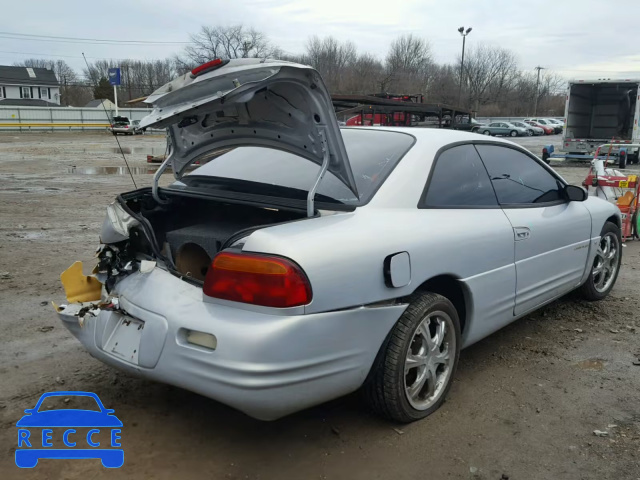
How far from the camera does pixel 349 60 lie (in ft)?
243

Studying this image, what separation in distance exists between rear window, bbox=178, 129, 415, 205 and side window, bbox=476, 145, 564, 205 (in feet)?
2.42

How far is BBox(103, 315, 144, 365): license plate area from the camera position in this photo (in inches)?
105

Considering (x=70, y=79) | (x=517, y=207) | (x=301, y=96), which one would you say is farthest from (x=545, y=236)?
(x=70, y=79)

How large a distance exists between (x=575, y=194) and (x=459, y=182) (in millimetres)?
1353

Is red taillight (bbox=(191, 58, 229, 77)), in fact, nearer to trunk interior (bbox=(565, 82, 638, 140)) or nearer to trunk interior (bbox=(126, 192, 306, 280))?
trunk interior (bbox=(126, 192, 306, 280))

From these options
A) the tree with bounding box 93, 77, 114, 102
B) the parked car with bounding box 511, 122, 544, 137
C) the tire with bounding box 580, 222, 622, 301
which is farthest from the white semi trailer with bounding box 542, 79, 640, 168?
the tree with bounding box 93, 77, 114, 102

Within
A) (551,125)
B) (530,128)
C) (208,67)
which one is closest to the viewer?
(208,67)

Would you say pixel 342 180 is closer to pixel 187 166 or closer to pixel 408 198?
pixel 408 198

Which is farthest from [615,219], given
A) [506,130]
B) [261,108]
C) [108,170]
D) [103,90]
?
[103,90]

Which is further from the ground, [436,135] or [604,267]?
[436,135]

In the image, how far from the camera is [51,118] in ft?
167

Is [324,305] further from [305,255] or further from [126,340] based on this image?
[126,340]

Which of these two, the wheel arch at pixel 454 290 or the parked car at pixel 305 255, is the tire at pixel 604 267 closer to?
the parked car at pixel 305 255

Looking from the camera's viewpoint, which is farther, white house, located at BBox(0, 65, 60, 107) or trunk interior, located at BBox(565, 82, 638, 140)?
white house, located at BBox(0, 65, 60, 107)
